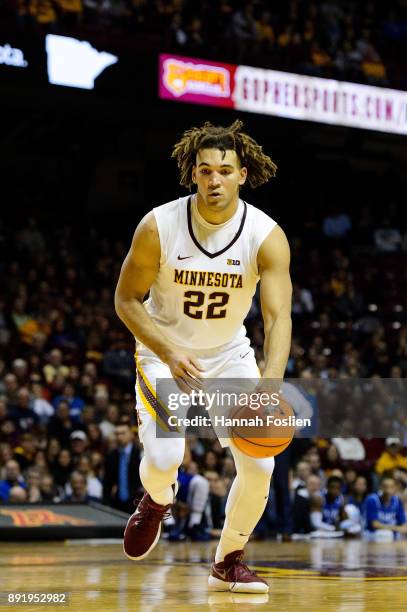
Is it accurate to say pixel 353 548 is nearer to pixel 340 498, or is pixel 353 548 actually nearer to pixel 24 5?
pixel 340 498

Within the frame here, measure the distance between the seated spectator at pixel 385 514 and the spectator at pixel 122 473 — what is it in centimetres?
319

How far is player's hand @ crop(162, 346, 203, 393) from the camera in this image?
5.11 meters

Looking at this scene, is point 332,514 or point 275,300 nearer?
point 275,300

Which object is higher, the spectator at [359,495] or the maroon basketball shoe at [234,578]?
the spectator at [359,495]

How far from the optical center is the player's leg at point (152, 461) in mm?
5562

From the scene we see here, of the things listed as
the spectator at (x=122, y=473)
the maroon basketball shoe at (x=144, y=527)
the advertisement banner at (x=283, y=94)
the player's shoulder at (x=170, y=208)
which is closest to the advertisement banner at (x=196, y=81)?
the advertisement banner at (x=283, y=94)

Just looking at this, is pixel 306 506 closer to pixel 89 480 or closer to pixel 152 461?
pixel 89 480

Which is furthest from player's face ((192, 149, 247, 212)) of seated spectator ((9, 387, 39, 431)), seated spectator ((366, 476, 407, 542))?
seated spectator ((366, 476, 407, 542))

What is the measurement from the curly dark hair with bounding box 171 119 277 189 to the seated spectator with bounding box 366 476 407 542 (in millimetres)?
8286

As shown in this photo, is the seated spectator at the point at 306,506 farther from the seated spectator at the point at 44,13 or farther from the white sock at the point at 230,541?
the seated spectator at the point at 44,13

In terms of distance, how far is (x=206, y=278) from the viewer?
5.63 m

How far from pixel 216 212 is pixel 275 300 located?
602 mm

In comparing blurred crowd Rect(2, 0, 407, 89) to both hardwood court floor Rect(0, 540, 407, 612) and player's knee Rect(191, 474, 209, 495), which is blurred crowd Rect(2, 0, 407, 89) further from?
hardwood court floor Rect(0, 540, 407, 612)

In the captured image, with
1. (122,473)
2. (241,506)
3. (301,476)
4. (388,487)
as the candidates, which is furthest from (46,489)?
(241,506)
